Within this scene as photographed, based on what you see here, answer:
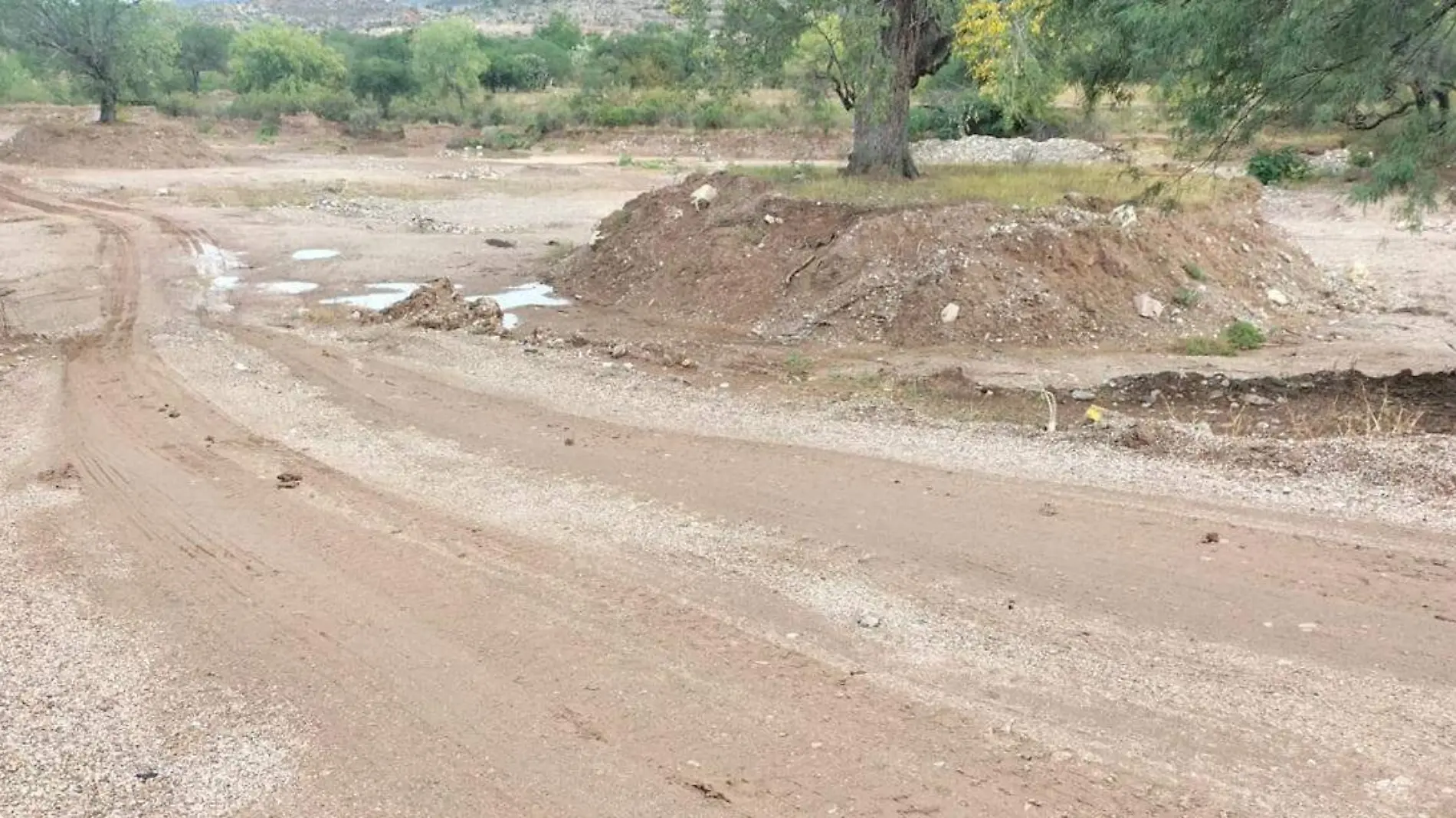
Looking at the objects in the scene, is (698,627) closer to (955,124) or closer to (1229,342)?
(1229,342)

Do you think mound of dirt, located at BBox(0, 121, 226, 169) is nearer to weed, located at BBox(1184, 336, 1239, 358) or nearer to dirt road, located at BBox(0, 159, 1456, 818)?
dirt road, located at BBox(0, 159, 1456, 818)

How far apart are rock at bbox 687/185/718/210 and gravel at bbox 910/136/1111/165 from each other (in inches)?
881

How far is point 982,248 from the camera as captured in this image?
1355cm

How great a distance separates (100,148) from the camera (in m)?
37.8

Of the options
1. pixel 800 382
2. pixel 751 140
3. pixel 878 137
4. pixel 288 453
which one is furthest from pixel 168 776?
pixel 751 140

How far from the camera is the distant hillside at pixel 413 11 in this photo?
141125mm

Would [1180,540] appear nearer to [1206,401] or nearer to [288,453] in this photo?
[1206,401]

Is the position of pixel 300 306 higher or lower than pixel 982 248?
lower

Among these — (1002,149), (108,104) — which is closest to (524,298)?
(1002,149)

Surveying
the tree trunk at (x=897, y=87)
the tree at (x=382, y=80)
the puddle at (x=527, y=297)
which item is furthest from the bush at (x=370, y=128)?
the tree trunk at (x=897, y=87)

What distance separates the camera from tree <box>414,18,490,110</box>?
6950 centimetres

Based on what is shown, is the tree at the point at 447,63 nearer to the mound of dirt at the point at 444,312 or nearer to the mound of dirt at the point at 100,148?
the mound of dirt at the point at 100,148

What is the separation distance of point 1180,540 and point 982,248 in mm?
8153

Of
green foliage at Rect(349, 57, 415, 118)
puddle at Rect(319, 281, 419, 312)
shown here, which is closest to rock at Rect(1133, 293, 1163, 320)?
puddle at Rect(319, 281, 419, 312)
